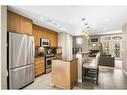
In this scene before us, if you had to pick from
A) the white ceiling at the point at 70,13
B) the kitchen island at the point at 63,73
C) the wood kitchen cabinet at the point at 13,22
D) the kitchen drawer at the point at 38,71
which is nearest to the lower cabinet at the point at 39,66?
the kitchen drawer at the point at 38,71

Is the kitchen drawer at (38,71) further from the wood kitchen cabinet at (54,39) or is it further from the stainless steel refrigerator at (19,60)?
the wood kitchen cabinet at (54,39)

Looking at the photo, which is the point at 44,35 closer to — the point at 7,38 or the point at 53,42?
the point at 53,42

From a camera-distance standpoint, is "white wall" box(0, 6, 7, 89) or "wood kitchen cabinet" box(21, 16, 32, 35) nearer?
"white wall" box(0, 6, 7, 89)

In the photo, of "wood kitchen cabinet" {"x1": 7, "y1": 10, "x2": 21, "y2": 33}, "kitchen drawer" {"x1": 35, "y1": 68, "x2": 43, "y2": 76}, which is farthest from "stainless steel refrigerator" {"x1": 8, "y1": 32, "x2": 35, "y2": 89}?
"kitchen drawer" {"x1": 35, "y1": 68, "x2": 43, "y2": 76}

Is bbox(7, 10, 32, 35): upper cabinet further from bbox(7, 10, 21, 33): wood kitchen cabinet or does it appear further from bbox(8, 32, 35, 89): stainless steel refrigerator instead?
bbox(8, 32, 35, 89): stainless steel refrigerator

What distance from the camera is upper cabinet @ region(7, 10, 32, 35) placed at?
3.53 meters

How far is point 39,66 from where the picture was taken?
18.2 ft

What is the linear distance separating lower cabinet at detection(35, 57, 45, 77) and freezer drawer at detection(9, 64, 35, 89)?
1.00 metres

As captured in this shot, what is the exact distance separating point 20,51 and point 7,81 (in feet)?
3.08

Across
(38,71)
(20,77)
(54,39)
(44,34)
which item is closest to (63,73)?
(20,77)

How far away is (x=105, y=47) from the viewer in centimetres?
1245

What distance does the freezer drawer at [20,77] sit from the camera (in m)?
3.36

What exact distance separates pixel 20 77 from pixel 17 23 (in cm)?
171

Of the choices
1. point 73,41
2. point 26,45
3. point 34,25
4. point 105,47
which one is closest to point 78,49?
point 73,41
